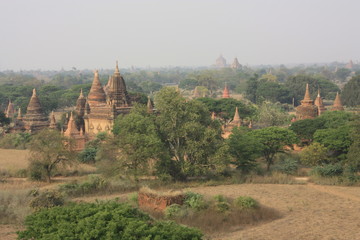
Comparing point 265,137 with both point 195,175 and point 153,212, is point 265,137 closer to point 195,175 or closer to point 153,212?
point 195,175

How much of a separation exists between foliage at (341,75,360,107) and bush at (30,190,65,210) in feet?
184

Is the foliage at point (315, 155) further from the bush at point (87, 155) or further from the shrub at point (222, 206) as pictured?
the bush at point (87, 155)

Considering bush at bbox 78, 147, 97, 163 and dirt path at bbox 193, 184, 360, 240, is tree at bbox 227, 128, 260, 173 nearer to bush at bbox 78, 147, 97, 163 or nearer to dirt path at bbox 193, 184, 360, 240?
dirt path at bbox 193, 184, 360, 240

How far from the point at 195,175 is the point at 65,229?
510 inches

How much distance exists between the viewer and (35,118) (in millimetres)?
38625

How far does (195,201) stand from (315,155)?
1129 cm

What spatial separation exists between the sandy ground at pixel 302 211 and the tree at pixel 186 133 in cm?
152

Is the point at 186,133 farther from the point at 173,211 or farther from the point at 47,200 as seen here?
the point at 47,200

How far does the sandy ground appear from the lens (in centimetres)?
1449

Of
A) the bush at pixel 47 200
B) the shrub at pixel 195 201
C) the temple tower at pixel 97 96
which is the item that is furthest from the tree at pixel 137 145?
the temple tower at pixel 97 96

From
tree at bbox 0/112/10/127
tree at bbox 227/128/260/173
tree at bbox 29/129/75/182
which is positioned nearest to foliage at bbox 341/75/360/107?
tree at bbox 227/128/260/173

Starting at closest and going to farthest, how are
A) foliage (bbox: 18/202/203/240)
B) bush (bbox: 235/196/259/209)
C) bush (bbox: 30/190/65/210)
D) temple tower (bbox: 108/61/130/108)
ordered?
foliage (bbox: 18/202/203/240) < bush (bbox: 30/190/65/210) < bush (bbox: 235/196/259/209) < temple tower (bbox: 108/61/130/108)

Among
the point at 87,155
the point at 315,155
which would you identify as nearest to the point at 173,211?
the point at 315,155

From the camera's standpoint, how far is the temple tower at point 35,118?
3822cm
